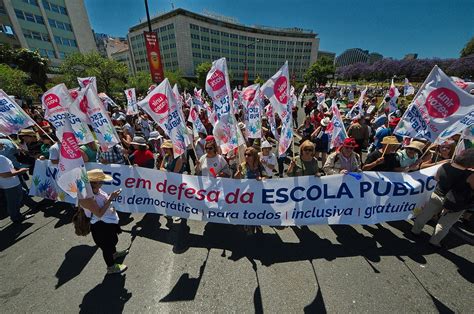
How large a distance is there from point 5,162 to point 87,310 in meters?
3.62

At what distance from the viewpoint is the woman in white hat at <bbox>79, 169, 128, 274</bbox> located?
110 inches

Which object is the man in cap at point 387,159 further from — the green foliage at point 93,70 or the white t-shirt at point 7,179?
the green foliage at point 93,70

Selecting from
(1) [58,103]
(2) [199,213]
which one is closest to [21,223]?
(1) [58,103]

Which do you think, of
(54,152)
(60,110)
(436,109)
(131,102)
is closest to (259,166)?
(436,109)

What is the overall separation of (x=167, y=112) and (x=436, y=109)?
5.10 meters

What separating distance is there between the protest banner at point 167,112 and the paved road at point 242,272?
196cm

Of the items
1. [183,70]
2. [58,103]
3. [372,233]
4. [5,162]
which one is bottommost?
[372,233]

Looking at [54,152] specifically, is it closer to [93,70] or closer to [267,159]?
[267,159]

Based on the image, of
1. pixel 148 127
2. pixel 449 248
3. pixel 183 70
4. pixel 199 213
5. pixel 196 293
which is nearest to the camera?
pixel 196 293

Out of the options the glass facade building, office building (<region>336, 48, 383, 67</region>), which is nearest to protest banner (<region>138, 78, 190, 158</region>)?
the glass facade building

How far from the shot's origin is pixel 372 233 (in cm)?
416

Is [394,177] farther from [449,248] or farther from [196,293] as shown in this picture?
[196,293]

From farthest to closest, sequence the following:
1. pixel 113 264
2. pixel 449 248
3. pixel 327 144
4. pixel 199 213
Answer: pixel 327 144
pixel 199 213
pixel 449 248
pixel 113 264

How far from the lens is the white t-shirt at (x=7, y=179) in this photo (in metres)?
4.12
